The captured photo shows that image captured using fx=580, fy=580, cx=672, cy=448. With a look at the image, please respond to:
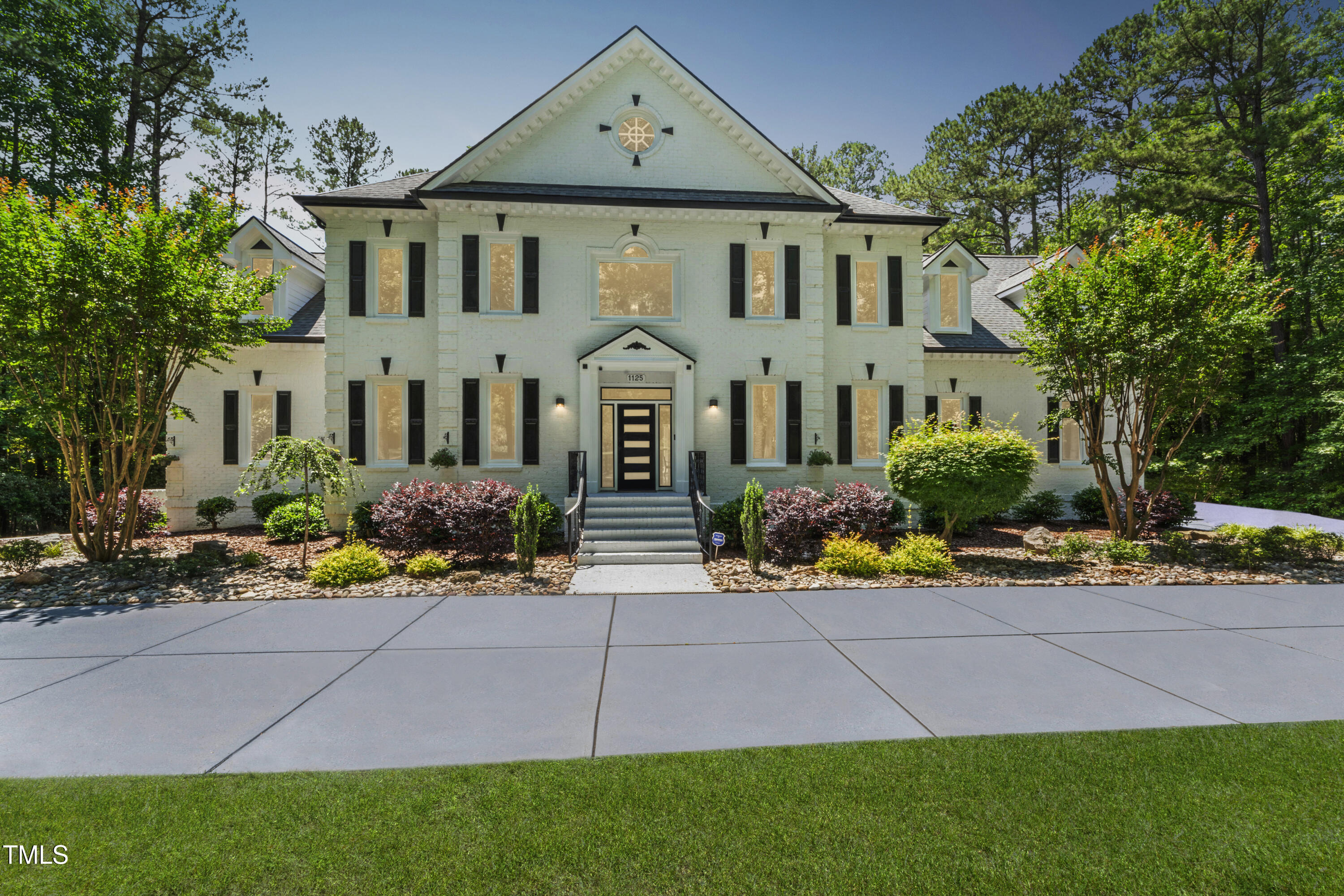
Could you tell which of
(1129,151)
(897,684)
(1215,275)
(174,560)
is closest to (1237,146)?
(1129,151)

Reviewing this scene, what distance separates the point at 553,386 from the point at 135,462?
7.75m

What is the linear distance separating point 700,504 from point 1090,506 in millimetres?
10821

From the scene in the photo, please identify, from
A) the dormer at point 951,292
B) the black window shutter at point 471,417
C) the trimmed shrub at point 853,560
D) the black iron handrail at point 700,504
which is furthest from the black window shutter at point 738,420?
the dormer at point 951,292

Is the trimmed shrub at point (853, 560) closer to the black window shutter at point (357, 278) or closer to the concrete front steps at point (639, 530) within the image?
the concrete front steps at point (639, 530)

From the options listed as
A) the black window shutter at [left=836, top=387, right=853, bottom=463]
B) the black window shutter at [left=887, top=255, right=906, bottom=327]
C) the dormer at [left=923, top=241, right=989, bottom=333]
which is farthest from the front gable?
the dormer at [left=923, top=241, right=989, bottom=333]

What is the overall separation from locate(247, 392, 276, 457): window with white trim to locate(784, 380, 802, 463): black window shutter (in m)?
13.0

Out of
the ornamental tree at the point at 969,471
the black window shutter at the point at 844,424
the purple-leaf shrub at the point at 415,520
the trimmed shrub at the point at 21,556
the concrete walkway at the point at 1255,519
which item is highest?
the black window shutter at the point at 844,424

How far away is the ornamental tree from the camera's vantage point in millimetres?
10242

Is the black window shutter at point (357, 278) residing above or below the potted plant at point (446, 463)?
above

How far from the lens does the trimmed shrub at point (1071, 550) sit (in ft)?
33.3

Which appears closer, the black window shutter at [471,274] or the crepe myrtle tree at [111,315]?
the crepe myrtle tree at [111,315]

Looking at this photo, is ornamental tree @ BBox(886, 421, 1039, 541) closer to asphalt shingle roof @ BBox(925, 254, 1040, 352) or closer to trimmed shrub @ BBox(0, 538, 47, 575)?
asphalt shingle roof @ BBox(925, 254, 1040, 352)

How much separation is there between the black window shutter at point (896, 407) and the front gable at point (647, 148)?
192 inches

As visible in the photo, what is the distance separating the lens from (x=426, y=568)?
925cm
